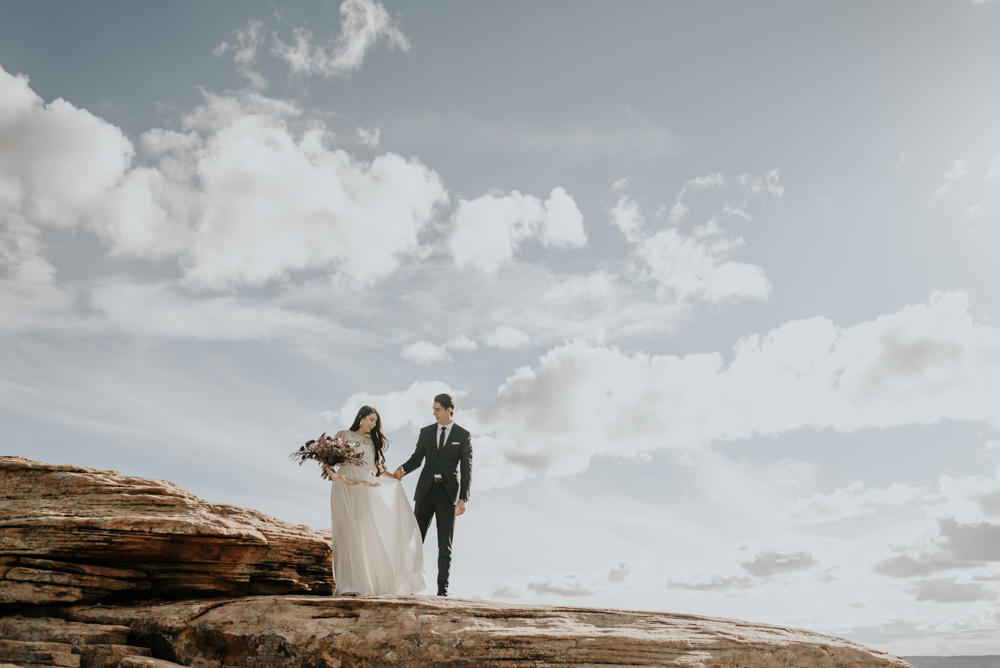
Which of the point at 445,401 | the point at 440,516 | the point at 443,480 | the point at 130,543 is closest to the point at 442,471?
the point at 443,480

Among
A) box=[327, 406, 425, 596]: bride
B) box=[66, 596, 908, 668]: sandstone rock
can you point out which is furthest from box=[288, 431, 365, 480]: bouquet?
box=[66, 596, 908, 668]: sandstone rock

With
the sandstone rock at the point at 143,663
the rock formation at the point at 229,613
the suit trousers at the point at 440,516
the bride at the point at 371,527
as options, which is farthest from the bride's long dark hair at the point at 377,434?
the sandstone rock at the point at 143,663

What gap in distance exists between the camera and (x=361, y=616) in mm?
9797

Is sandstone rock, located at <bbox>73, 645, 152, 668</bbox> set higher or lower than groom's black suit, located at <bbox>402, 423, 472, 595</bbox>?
lower

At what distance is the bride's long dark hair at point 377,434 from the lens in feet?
41.6

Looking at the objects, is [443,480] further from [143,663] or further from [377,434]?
[143,663]

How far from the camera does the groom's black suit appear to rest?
1280 centimetres

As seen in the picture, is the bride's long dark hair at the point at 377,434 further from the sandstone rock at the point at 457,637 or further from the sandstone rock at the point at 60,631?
the sandstone rock at the point at 60,631

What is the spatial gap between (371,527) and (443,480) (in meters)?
1.66

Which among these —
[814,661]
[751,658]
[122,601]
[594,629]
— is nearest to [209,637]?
[122,601]

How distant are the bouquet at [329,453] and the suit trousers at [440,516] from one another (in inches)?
64.4

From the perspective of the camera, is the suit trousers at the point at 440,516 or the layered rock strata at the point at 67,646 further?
the suit trousers at the point at 440,516

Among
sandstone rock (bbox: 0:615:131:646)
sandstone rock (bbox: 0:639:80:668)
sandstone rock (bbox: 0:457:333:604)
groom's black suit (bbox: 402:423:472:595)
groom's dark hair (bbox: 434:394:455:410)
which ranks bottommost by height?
sandstone rock (bbox: 0:639:80:668)

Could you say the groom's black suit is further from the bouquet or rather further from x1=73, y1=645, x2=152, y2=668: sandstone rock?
x1=73, y1=645, x2=152, y2=668: sandstone rock
